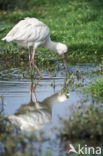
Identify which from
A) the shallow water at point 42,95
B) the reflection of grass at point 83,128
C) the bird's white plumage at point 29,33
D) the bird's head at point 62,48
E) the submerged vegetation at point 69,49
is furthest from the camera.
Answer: the bird's head at point 62,48

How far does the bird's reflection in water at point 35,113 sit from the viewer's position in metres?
5.79

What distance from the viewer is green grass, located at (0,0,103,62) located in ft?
36.0

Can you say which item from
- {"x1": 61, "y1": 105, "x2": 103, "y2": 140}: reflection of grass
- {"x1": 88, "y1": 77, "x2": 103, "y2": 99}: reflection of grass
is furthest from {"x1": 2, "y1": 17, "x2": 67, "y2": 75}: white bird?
{"x1": 61, "y1": 105, "x2": 103, "y2": 140}: reflection of grass

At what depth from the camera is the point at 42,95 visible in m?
7.63

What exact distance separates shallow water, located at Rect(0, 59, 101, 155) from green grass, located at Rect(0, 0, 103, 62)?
1145 millimetres

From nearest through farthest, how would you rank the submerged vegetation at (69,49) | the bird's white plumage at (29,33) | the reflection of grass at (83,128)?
1. the submerged vegetation at (69,49)
2. the reflection of grass at (83,128)
3. the bird's white plumage at (29,33)

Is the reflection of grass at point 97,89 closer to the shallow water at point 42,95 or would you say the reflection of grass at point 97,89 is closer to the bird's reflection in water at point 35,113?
the shallow water at point 42,95

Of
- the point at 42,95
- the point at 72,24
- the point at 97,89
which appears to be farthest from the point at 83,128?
the point at 72,24

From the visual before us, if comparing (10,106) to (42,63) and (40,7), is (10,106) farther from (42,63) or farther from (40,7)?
(40,7)

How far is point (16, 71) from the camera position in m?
9.27

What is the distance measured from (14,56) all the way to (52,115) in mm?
4314

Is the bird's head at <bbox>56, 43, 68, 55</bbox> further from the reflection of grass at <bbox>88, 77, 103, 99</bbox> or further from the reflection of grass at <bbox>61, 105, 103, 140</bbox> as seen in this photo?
the reflection of grass at <bbox>61, 105, 103, 140</bbox>

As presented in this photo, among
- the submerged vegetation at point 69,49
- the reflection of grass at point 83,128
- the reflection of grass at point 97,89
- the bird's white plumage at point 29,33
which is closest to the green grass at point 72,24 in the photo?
the submerged vegetation at point 69,49

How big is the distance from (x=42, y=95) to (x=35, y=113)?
1229 mm
